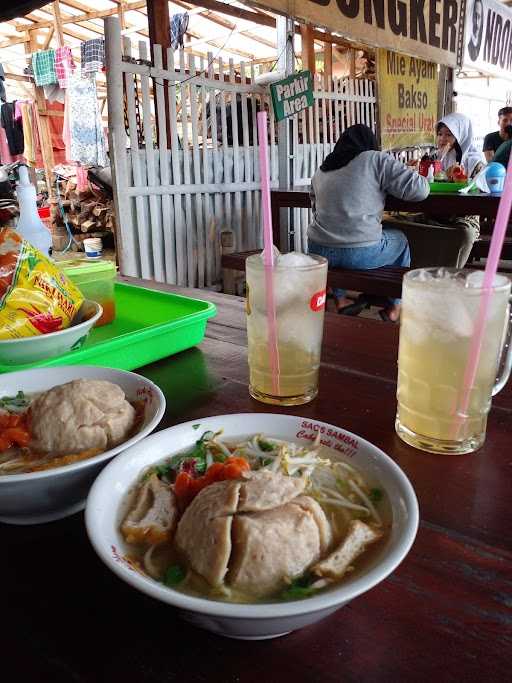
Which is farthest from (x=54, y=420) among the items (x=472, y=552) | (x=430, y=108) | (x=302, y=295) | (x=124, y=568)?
(x=430, y=108)

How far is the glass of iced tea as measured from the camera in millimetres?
1079

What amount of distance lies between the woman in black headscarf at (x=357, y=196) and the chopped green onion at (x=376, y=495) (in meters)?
3.28

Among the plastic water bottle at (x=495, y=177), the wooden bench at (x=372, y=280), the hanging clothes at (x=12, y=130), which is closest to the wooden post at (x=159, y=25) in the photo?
the wooden bench at (x=372, y=280)

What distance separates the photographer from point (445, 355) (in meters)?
0.92

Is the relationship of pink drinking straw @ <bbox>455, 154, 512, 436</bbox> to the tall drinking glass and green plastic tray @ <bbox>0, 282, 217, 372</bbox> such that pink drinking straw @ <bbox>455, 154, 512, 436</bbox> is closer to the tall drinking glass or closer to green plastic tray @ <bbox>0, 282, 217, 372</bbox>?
the tall drinking glass

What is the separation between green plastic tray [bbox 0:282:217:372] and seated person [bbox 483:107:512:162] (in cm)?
680

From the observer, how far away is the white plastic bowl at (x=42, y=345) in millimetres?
1144

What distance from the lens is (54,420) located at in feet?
2.73

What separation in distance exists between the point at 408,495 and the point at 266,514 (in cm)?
18

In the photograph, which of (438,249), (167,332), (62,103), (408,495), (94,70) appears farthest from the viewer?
(62,103)

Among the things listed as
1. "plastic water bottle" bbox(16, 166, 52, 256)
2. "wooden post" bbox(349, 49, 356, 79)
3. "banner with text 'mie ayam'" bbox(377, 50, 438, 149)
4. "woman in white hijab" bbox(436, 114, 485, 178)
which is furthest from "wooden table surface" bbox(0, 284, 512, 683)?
"wooden post" bbox(349, 49, 356, 79)

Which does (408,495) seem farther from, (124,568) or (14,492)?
(14,492)

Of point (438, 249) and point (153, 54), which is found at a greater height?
point (153, 54)

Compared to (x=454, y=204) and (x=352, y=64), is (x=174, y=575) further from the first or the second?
(x=352, y=64)
